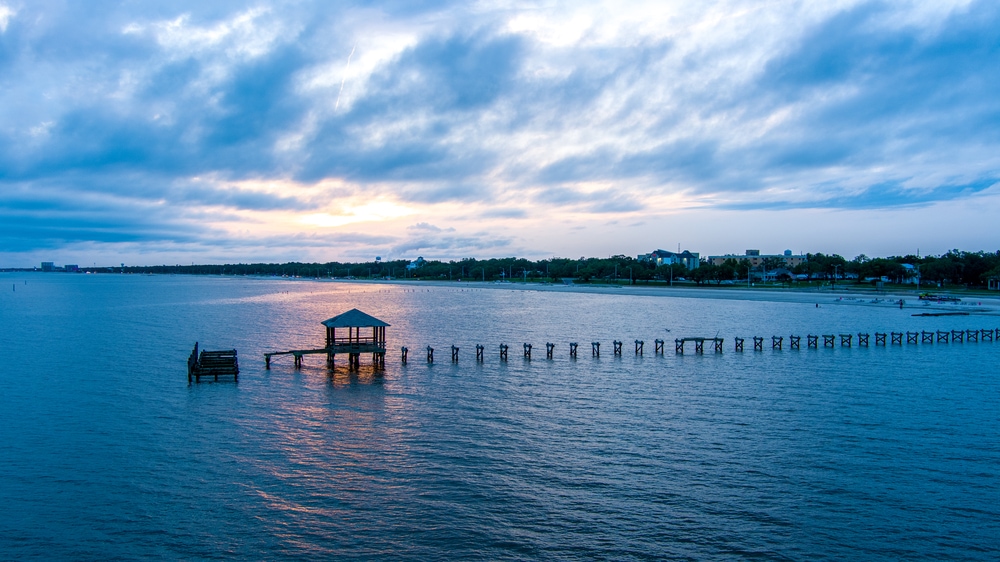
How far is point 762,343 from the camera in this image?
51.3 meters

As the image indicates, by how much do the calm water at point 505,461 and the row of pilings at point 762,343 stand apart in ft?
8.91

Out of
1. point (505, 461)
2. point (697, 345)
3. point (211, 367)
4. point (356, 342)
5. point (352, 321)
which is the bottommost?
point (505, 461)

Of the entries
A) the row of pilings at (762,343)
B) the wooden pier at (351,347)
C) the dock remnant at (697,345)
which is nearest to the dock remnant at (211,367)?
the wooden pier at (351,347)

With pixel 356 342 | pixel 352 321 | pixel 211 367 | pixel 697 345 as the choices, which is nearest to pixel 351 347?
pixel 356 342

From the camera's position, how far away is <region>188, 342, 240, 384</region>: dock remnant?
114ft

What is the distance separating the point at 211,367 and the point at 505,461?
22.6m

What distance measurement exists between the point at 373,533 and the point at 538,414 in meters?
12.5

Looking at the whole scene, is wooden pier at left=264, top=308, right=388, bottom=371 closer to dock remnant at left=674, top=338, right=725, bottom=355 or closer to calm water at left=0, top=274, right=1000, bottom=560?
calm water at left=0, top=274, right=1000, bottom=560

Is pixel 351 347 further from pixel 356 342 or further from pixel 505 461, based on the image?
pixel 505 461

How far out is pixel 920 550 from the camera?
48.8 ft

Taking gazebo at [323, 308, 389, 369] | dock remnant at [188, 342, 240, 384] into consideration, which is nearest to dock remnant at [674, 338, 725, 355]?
gazebo at [323, 308, 389, 369]

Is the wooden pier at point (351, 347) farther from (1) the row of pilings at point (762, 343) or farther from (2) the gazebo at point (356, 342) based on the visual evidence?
(1) the row of pilings at point (762, 343)

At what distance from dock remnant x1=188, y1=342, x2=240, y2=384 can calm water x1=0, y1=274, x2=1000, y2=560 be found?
128 centimetres

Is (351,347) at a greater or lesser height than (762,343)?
greater
